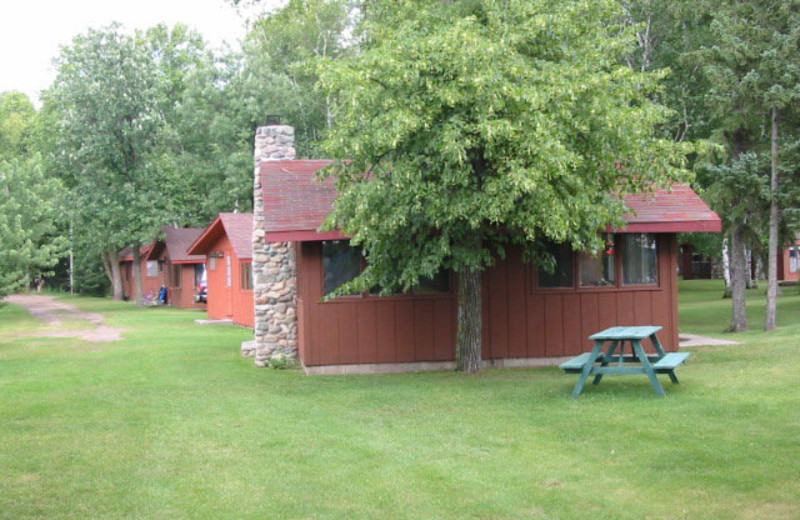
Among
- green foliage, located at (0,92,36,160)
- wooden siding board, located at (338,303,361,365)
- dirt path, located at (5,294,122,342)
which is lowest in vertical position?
dirt path, located at (5,294,122,342)

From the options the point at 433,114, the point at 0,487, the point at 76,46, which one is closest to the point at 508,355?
the point at 433,114

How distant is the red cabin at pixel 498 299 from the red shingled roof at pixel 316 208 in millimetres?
19

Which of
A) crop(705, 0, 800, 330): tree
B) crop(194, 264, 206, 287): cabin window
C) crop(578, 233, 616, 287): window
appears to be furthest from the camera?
crop(194, 264, 206, 287): cabin window

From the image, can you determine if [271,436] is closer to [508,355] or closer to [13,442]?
[13,442]

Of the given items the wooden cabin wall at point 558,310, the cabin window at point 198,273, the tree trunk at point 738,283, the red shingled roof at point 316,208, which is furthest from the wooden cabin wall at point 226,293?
the tree trunk at point 738,283

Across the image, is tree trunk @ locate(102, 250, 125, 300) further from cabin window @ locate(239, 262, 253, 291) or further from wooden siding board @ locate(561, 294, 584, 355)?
wooden siding board @ locate(561, 294, 584, 355)

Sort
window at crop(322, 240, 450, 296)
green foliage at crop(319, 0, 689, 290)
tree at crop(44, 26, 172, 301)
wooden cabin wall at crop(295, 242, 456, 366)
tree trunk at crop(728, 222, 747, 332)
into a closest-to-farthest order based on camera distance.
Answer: green foliage at crop(319, 0, 689, 290), wooden cabin wall at crop(295, 242, 456, 366), window at crop(322, 240, 450, 296), tree trunk at crop(728, 222, 747, 332), tree at crop(44, 26, 172, 301)


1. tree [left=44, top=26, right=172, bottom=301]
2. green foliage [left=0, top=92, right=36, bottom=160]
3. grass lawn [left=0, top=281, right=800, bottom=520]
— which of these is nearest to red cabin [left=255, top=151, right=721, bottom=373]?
grass lawn [left=0, top=281, right=800, bottom=520]

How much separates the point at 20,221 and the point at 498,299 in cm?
1484

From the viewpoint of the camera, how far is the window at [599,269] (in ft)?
48.2

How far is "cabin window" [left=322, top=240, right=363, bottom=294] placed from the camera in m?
14.1

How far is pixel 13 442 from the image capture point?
882 centimetres

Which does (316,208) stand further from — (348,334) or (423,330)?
(423,330)

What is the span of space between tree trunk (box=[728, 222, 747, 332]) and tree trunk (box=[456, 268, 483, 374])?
10.9m
